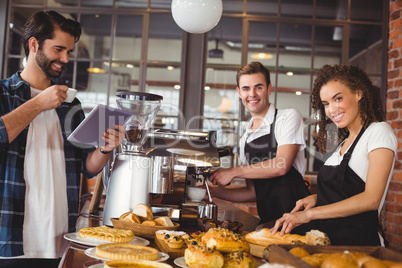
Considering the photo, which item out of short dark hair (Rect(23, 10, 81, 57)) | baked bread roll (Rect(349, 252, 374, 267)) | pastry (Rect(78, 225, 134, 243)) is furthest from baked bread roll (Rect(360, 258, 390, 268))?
short dark hair (Rect(23, 10, 81, 57))

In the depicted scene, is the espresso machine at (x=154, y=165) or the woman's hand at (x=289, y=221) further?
the espresso machine at (x=154, y=165)

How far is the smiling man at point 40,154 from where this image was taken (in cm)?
158

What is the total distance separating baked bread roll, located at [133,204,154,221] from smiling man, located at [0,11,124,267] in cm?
33

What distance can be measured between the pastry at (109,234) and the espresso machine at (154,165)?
272 mm

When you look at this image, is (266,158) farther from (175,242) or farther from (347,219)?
(175,242)

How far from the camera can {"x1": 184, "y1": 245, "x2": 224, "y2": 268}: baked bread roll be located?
103cm

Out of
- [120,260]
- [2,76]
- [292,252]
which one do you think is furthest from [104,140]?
[2,76]

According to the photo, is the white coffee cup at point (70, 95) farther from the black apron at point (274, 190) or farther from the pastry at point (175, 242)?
the black apron at point (274, 190)

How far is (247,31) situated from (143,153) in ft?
8.34

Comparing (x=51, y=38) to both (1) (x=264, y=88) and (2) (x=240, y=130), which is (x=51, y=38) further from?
(2) (x=240, y=130)

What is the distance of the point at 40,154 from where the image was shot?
1670 mm

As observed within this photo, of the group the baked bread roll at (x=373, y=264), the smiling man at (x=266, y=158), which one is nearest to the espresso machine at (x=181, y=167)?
the smiling man at (x=266, y=158)

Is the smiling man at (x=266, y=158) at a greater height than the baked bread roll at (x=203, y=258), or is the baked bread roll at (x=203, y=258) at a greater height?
the smiling man at (x=266, y=158)

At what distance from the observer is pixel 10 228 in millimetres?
1578
